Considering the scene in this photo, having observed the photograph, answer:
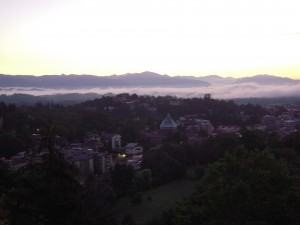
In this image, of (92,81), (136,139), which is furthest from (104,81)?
(136,139)

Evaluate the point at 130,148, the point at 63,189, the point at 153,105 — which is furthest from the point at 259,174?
the point at 153,105

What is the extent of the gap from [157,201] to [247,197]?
32.8ft

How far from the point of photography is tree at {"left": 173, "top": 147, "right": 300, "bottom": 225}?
22.0 feet

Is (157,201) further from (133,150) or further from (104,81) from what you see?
(104,81)

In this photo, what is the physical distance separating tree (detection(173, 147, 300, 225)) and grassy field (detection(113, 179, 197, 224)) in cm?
661

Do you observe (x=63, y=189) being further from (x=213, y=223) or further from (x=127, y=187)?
(x=127, y=187)

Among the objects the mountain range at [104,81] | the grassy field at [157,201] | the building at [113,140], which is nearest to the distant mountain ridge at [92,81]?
the mountain range at [104,81]

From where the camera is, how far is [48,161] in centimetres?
553

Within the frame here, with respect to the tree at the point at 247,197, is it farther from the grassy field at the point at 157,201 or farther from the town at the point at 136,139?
the grassy field at the point at 157,201

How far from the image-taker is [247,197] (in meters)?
6.77

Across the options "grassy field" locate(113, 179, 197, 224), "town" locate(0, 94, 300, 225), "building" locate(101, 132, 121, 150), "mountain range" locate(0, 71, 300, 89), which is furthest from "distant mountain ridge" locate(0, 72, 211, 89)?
"grassy field" locate(113, 179, 197, 224)

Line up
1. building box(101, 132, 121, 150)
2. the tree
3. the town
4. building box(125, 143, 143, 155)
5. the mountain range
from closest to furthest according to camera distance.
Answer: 1. the tree
2. the town
3. building box(125, 143, 143, 155)
4. building box(101, 132, 121, 150)
5. the mountain range

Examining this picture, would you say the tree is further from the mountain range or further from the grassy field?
the mountain range

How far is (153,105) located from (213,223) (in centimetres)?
4925
